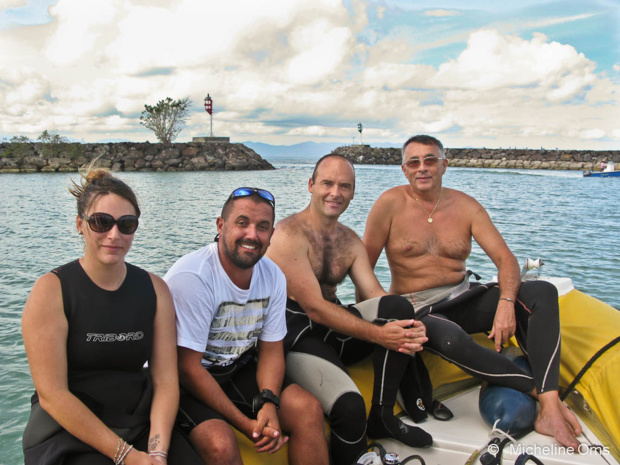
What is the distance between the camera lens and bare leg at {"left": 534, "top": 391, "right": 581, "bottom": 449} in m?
2.68

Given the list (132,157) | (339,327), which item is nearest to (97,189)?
(339,327)

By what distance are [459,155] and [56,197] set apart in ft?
237

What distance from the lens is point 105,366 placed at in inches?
81.7

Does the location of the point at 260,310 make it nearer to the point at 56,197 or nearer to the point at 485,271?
the point at 485,271

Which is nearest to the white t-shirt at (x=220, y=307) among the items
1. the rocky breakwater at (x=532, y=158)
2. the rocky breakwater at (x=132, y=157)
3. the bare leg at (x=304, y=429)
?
the bare leg at (x=304, y=429)

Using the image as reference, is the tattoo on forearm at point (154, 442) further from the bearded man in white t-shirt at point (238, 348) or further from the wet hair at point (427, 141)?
the wet hair at point (427, 141)

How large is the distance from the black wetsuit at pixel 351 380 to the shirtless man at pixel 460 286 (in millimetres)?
330

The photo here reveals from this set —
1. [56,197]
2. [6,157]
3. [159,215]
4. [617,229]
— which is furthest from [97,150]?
[617,229]

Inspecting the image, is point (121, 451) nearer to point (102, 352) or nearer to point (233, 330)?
point (102, 352)

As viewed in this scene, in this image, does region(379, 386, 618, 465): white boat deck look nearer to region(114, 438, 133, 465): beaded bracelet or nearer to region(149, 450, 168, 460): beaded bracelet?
region(149, 450, 168, 460): beaded bracelet

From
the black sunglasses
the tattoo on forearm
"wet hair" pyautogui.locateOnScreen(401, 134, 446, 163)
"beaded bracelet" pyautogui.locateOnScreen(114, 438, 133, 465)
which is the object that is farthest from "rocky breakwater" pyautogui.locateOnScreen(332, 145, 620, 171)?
"beaded bracelet" pyautogui.locateOnScreen(114, 438, 133, 465)

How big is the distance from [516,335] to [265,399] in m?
1.92

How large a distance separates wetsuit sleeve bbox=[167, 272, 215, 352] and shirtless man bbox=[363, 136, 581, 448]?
150 cm

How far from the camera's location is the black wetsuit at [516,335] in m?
2.91
